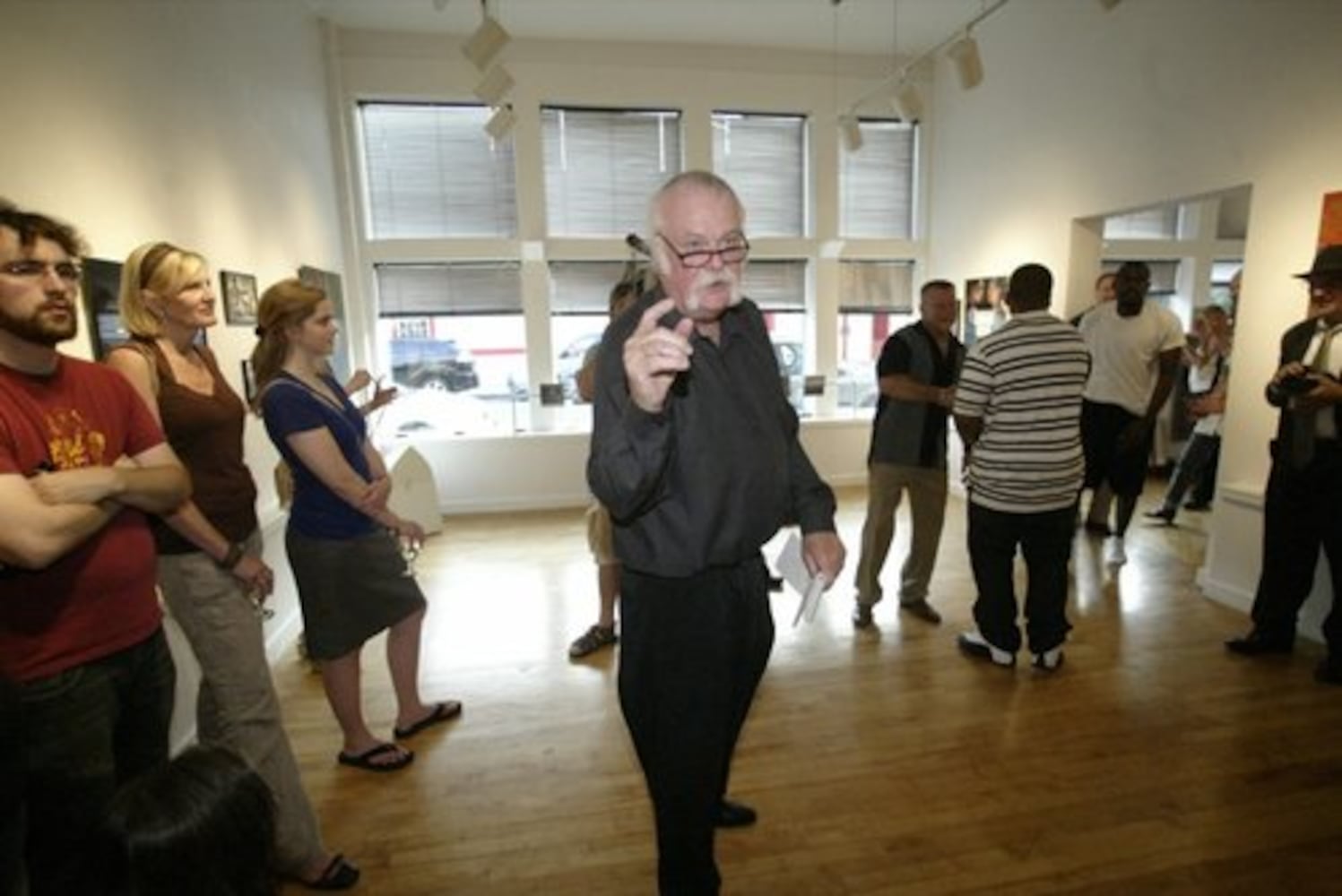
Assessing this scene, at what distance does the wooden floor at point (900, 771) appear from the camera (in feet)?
6.27

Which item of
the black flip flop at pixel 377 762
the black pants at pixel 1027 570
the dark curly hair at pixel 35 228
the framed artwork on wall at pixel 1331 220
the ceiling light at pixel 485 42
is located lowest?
the black flip flop at pixel 377 762

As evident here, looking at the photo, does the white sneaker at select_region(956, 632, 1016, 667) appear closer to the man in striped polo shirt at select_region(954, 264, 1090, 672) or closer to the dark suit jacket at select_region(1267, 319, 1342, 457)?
the man in striped polo shirt at select_region(954, 264, 1090, 672)

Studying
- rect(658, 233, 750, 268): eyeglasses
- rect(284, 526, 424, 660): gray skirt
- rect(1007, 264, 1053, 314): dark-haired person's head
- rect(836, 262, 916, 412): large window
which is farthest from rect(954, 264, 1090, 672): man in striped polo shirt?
rect(836, 262, 916, 412): large window

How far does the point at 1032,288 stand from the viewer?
8.66ft

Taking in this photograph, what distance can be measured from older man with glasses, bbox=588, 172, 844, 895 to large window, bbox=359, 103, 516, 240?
506cm

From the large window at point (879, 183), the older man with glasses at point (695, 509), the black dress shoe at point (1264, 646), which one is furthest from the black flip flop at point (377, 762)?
the large window at point (879, 183)

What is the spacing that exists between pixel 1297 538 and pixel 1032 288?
172cm

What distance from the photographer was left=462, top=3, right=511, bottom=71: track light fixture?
3469 millimetres

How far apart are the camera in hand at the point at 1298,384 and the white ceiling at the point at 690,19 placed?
12.5 feet

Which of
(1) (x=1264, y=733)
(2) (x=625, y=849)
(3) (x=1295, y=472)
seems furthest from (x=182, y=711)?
(3) (x=1295, y=472)

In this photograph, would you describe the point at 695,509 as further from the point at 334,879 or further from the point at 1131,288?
the point at 1131,288

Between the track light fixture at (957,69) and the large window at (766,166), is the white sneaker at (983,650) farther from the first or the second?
the large window at (766,166)

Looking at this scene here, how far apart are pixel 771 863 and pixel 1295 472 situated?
2777 millimetres

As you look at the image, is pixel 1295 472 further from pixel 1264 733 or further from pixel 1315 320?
pixel 1264 733
